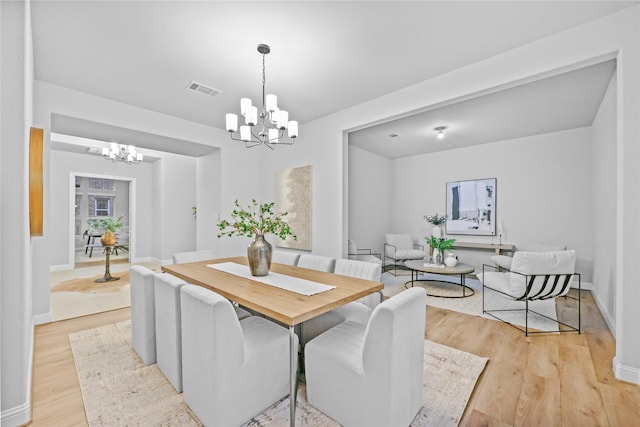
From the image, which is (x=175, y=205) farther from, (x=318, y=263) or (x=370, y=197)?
(x=318, y=263)

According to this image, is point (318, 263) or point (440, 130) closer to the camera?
point (318, 263)

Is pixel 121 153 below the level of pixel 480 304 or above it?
above

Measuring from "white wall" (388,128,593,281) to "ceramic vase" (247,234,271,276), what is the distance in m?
4.95

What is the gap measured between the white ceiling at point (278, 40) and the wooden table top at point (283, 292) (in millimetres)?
1999

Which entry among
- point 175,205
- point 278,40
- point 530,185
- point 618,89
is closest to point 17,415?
point 278,40

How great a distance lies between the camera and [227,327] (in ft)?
4.80

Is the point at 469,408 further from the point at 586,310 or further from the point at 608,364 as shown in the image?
the point at 586,310

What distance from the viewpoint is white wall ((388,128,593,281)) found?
4.63m

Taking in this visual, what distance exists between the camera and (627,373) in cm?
202

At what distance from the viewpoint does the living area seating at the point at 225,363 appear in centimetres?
145

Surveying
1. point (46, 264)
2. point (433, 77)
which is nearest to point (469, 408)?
point (433, 77)

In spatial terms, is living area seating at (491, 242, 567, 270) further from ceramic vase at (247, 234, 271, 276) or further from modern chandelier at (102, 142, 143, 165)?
modern chandelier at (102, 142, 143, 165)

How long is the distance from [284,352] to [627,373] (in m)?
2.48

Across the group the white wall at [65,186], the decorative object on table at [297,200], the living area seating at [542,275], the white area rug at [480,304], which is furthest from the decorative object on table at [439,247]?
the white wall at [65,186]
